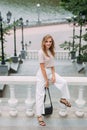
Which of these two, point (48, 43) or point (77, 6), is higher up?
point (77, 6)

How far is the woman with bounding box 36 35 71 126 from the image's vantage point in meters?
5.03

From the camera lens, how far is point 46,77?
5102mm

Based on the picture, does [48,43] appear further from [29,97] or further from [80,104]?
[80,104]

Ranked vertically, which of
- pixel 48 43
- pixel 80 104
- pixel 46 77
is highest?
pixel 48 43

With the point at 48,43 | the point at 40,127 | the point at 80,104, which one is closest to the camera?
the point at 48,43

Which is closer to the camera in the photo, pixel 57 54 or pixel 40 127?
pixel 40 127

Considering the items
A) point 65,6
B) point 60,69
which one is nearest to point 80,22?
point 65,6

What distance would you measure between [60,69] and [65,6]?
13.9 feet

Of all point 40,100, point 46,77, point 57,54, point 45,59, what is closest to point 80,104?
point 40,100

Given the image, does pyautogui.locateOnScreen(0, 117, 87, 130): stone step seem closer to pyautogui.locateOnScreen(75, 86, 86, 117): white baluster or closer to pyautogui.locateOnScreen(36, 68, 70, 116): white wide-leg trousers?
pyautogui.locateOnScreen(75, 86, 86, 117): white baluster

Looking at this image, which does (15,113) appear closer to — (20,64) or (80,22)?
(80,22)

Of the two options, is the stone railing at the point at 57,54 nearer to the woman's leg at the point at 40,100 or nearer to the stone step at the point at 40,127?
the stone step at the point at 40,127

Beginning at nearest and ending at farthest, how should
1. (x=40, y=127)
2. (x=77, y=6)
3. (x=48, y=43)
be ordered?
(x=48, y=43)
(x=40, y=127)
(x=77, y=6)

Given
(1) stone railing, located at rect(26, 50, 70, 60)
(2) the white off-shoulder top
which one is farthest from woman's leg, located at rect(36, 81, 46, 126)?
(1) stone railing, located at rect(26, 50, 70, 60)
